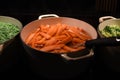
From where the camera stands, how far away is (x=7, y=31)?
3.16 feet

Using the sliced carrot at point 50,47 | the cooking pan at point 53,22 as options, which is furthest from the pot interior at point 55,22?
the sliced carrot at point 50,47

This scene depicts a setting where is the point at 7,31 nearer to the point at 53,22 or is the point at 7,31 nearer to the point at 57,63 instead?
the point at 53,22

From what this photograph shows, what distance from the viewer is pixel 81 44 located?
0.87 m

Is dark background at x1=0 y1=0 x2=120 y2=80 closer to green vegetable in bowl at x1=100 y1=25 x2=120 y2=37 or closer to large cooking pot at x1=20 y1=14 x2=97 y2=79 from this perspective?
green vegetable in bowl at x1=100 y1=25 x2=120 y2=37

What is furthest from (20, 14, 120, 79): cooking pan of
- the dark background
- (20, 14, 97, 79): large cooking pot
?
the dark background

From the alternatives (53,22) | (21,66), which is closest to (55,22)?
(53,22)

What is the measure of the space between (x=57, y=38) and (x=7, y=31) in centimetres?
24

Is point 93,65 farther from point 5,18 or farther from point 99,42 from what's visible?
point 5,18

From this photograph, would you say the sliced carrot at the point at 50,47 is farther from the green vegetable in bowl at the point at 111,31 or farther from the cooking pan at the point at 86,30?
the green vegetable in bowl at the point at 111,31

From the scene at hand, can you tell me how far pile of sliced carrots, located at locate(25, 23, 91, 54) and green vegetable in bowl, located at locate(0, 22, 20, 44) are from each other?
0.07 metres

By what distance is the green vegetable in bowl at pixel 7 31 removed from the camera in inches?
36.3

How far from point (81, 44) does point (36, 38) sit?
7.2 inches

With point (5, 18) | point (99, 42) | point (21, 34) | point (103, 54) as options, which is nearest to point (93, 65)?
point (103, 54)

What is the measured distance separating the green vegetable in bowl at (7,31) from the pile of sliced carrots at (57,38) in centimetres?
7
